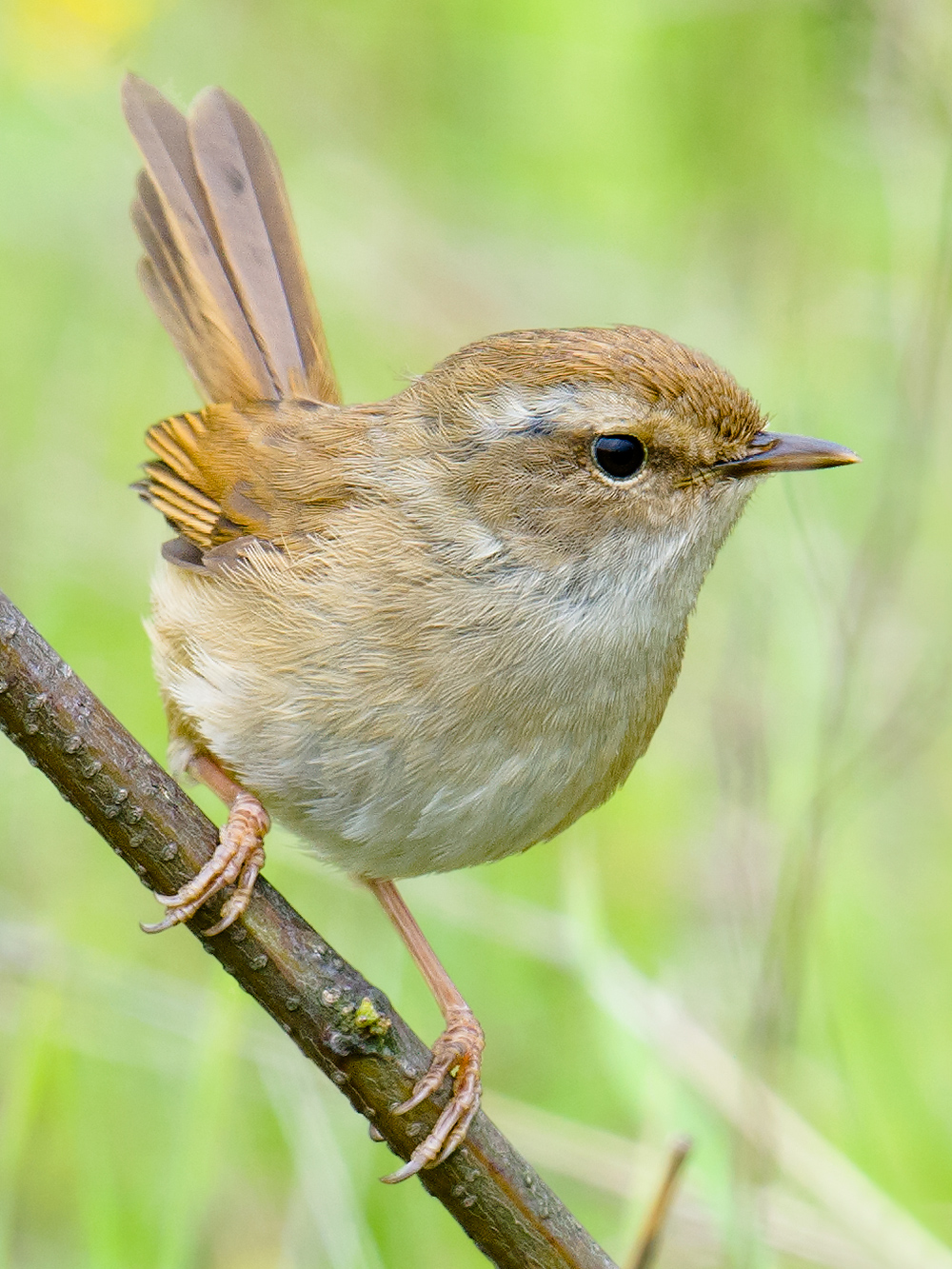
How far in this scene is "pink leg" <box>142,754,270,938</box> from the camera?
241cm

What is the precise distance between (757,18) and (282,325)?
2858 mm

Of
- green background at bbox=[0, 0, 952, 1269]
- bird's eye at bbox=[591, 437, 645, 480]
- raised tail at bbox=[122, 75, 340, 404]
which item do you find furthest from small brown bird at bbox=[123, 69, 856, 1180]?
raised tail at bbox=[122, 75, 340, 404]

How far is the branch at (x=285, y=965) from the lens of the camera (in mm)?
2236

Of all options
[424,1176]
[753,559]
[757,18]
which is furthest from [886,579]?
[757,18]

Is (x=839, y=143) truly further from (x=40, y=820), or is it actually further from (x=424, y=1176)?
(x=424, y=1176)

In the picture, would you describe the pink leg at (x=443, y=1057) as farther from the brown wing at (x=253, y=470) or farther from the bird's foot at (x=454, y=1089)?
the brown wing at (x=253, y=470)

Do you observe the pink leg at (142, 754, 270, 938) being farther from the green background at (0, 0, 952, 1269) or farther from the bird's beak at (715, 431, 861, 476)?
the bird's beak at (715, 431, 861, 476)

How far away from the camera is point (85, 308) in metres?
5.53

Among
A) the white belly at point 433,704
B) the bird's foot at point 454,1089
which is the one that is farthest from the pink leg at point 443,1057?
the white belly at point 433,704

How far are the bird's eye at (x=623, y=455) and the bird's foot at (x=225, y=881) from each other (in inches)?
37.2

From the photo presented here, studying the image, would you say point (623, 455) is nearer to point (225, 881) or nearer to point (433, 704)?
point (433, 704)

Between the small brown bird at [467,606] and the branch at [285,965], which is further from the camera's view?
the small brown bird at [467,606]

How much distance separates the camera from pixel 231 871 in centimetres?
256

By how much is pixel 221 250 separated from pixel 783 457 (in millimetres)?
1577
